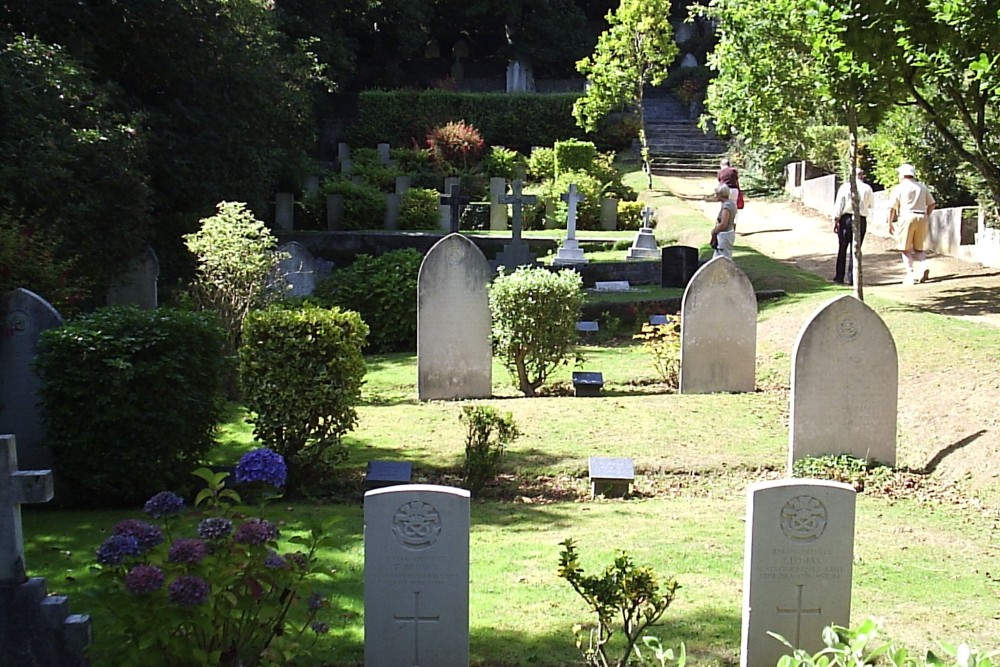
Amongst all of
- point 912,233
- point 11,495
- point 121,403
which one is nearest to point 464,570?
point 11,495

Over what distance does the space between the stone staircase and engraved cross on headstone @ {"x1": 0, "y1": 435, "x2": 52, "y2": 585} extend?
117 ft

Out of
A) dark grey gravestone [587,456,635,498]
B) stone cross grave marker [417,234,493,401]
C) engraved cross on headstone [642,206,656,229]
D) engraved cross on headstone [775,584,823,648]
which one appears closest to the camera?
engraved cross on headstone [775,584,823,648]

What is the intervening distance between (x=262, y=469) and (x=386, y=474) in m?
3.09

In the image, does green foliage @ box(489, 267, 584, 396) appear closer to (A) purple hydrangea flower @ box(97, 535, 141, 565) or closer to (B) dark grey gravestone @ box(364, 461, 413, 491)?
(B) dark grey gravestone @ box(364, 461, 413, 491)

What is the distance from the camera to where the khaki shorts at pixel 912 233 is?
1803 cm

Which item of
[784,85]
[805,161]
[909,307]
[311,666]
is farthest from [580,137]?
[311,666]

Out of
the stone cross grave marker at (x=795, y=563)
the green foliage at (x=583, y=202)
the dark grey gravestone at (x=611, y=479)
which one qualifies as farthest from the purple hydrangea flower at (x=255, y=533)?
the green foliage at (x=583, y=202)

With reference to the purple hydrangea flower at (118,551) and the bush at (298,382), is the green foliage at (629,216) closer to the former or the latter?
the bush at (298,382)

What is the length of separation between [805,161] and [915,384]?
2326cm

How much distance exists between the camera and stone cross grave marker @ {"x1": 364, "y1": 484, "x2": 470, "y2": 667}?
5.65 m

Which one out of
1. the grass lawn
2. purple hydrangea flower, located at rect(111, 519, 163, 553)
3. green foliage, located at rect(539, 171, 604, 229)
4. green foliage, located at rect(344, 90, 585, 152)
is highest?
green foliage, located at rect(344, 90, 585, 152)

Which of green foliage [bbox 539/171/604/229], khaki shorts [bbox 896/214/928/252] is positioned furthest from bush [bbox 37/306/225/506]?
green foliage [bbox 539/171/604/229]

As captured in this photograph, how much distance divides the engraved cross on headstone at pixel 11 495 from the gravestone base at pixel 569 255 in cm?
1703

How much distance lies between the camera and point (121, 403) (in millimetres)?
8977
